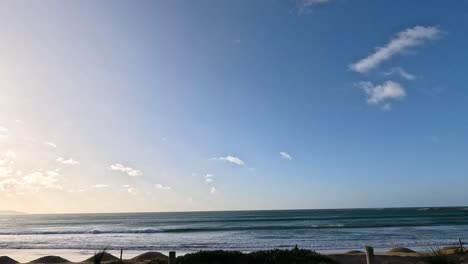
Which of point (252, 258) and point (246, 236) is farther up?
point (252, 258)

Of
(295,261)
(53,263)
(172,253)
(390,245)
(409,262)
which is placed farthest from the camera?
(390,245)

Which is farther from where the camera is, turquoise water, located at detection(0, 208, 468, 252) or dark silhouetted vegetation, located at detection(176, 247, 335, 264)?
turquoise water, located at detection(0, 208, 468, 252)

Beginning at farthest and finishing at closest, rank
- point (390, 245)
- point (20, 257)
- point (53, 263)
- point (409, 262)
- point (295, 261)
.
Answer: point (390, 245), point (20, 257), point (53, 263), point (409, 262), point (295, 261)

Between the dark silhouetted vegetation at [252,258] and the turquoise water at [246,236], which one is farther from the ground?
the dark silhouetted vegetation at [252,258]

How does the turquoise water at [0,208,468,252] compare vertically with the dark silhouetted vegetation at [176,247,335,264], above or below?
below

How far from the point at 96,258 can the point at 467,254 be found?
1793cm

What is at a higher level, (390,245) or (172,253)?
(172,253)

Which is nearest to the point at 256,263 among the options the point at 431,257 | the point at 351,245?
the point at 431,257

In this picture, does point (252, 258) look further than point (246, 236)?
No

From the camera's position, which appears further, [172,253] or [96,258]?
[96,258]

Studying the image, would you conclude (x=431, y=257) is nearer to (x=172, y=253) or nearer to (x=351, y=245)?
(x=172, y=253)

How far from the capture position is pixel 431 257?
9.78m

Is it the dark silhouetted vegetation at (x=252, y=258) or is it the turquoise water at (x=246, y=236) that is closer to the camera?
the dark silhouetted vegetation at (x=252, y=258)

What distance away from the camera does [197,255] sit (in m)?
15.7
